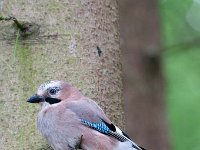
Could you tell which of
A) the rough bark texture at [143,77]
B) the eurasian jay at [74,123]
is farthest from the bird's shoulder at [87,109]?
the rough bark texture at [143,77]

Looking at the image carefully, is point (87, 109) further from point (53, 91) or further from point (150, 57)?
point (150, 57)

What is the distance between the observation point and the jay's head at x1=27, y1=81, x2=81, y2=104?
2.90m

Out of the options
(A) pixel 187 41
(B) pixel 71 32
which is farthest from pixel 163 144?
(B) pixel 71 32

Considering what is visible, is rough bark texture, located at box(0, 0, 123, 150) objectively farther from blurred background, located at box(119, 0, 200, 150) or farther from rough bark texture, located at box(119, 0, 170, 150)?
rough bark texture, located at box(119, 0, 170, 150)

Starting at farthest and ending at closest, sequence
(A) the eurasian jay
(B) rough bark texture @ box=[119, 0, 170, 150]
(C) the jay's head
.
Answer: (B) rough bark texture @ box=[119, 0, 170, 150] < (C) the jay's head < (A) the eurasian jay

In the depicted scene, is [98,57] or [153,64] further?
[153,64]

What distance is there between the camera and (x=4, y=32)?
302cm

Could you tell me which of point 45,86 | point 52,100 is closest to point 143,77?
point 52,100

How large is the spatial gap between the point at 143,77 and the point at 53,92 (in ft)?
9.09

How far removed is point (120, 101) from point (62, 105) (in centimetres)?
26

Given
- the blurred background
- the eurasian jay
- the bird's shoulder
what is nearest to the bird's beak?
the eurasian jay

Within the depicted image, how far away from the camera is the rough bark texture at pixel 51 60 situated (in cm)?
294

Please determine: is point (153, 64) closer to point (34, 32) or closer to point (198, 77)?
point (198, 77)

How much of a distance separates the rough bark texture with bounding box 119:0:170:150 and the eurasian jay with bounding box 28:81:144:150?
260 cm
